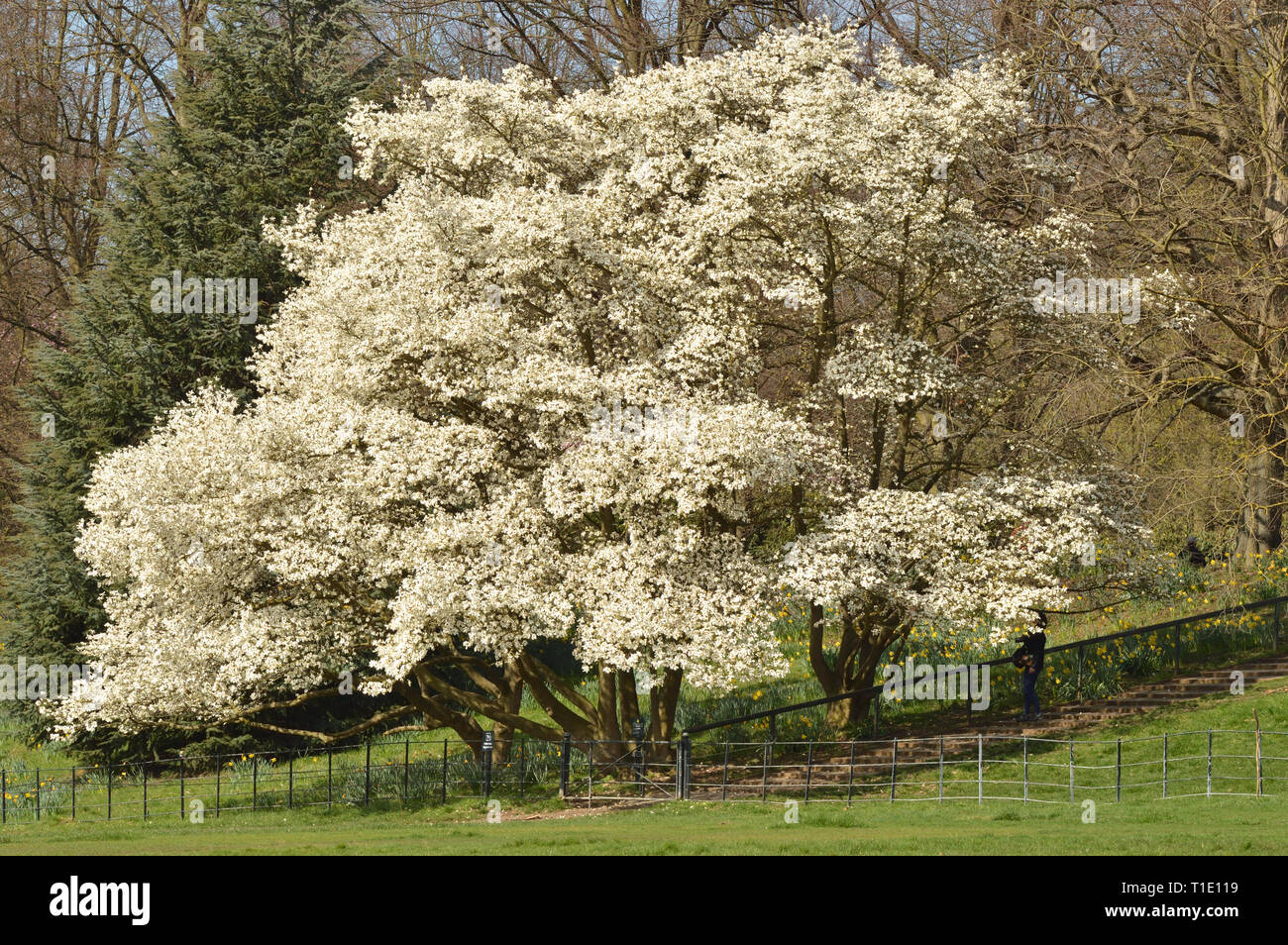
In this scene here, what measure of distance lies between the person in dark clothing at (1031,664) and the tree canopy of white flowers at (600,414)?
2.47m

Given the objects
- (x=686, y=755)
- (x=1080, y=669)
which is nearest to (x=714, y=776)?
(x=686, y=755)

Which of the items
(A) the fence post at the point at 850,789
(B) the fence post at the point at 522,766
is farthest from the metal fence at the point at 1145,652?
→ (B) the fence post at the point at 522,766

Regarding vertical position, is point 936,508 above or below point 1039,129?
below

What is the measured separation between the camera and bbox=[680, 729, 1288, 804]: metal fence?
21.0 metres

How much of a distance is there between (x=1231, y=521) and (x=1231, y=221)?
18.9 feet

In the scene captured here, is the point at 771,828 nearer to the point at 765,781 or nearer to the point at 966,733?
the point at 765,781

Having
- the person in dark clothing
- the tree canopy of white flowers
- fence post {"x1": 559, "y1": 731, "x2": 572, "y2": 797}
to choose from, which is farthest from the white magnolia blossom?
fence post {"x1": 559, "y1": 731, "x2": 572, "y2": 797}

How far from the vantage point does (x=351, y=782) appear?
82.2 feet

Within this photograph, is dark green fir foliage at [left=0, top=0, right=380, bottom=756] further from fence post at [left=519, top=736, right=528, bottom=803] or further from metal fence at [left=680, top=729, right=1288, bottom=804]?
metal fence at [left=680, top=729, right=1288, bottom=804]

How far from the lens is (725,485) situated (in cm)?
2022

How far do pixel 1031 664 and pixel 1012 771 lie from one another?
2.87 meters

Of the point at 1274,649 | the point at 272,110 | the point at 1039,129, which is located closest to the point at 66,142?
the point at 272,110

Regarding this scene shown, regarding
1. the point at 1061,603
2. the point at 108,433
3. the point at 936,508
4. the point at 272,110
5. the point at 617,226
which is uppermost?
the point at 272,110

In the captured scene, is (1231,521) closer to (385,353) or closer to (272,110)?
(385,353)
